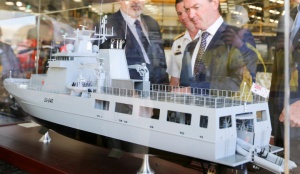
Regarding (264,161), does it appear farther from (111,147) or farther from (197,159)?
(111,147)

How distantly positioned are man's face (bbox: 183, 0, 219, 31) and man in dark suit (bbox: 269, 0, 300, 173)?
1.44ft

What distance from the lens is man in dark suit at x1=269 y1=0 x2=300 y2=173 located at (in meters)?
1.81

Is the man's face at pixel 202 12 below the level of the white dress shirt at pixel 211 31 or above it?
above

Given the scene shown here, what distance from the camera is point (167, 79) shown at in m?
2.35

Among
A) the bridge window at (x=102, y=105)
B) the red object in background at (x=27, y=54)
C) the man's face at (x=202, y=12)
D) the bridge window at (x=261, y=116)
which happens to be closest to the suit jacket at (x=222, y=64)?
the man's face at (x=202, y=12)

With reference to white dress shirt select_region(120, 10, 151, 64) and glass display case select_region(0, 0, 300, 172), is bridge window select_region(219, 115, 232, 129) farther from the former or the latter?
white dress shirt select_region(120, 10, 151, 64)

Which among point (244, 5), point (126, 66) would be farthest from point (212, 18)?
point (126, 66)

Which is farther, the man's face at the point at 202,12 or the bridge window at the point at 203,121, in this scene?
the man's face at the point at 202,12

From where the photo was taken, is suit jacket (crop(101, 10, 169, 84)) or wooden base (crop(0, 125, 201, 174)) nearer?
wooden base (crop(0, 125, 201, 174))

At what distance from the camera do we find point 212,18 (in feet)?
7.02

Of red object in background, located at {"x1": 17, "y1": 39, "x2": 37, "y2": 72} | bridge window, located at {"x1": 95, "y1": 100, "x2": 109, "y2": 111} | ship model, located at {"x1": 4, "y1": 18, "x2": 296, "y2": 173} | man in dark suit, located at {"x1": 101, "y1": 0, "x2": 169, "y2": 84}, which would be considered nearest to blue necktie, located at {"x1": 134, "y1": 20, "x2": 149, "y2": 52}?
man in dark suit, located at {"x1": 101, "y1": 0, "x2": 169, "y2": 84}

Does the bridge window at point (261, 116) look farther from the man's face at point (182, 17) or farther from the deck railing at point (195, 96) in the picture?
the man's face at point (182, 17)

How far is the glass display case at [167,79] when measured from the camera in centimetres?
176

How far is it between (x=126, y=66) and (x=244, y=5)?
3.06 ft
